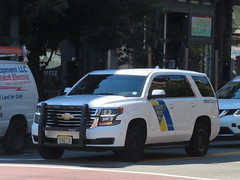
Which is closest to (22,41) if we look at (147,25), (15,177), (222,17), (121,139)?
(147,25)

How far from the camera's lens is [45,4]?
59.2ft

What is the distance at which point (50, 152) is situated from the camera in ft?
46.1

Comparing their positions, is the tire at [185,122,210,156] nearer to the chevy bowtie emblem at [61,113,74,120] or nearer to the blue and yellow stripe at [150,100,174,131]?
the blue and yellow stripe at [150,100,174,131]

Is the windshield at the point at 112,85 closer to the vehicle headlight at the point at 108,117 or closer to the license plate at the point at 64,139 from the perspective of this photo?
the vehicle headlight at the point at 108,117

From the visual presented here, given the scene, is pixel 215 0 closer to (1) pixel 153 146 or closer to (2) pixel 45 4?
(2) pixel 45 4

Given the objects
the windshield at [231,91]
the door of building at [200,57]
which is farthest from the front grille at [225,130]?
the door of building at [200,57]

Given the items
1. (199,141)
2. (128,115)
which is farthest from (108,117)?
(199,141)

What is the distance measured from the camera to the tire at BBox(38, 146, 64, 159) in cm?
1391

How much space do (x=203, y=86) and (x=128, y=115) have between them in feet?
10.9

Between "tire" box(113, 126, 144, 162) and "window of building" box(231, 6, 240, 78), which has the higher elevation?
"window of building" box(231, 6, 240, 78)

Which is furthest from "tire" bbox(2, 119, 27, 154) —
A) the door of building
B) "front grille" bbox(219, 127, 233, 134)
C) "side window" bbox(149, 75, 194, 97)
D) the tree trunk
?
the door of building

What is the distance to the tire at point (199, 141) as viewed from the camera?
15469 mm

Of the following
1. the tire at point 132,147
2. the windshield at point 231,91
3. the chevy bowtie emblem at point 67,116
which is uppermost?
the chevy bowtie emblem at point 67,116

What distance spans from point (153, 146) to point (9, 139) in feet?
11.9
